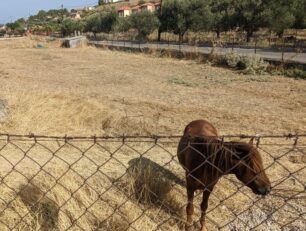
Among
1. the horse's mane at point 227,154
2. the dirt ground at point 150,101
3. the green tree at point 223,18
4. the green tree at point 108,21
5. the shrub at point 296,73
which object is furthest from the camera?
the green tree at point 108,21

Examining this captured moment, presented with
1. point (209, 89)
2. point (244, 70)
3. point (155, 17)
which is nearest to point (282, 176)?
point (209, 89)

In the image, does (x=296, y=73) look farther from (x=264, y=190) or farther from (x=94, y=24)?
(x=94, y=24)

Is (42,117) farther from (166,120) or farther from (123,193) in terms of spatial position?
(123,193)

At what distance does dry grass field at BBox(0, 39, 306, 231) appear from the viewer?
4352 mm

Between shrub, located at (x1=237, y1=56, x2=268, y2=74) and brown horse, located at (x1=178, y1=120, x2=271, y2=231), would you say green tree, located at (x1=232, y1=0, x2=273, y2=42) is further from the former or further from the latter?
brown horse, located at (x1=178, y1=120, x2=271, y2=231)

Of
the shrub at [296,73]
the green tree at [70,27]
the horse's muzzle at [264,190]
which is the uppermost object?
the horse's muzzle at [264,190]

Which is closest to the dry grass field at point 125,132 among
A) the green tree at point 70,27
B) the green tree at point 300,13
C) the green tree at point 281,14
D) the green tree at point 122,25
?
the green tree at point 281,14

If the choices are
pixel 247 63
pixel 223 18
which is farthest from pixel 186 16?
pixel 247 63

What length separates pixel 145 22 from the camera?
155 feet

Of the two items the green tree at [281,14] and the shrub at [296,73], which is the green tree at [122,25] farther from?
the shrub at [296,73]

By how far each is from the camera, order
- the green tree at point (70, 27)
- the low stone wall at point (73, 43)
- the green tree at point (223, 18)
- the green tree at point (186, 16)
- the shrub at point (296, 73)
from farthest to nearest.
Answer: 1. the green tree at point (70, 27)
2. the green tree at point (186, 16)
3. the green tree at point (223, 18)
4. the low stone wall at point (73, 43)
5. the shrub at point (296, 73)

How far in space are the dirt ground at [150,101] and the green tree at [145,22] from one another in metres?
26.5

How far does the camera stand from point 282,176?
20.0 ft

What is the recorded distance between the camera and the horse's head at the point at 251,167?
3.41 meters
